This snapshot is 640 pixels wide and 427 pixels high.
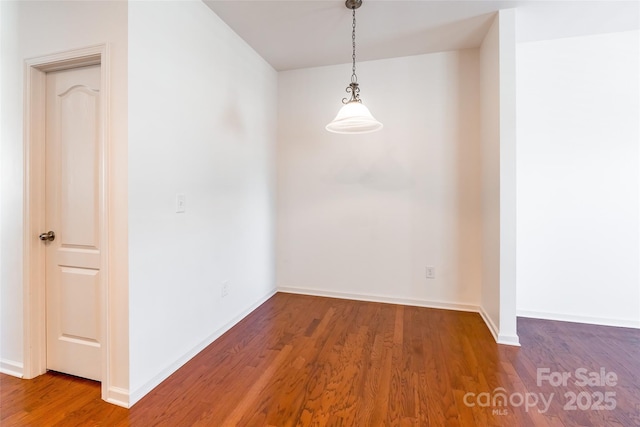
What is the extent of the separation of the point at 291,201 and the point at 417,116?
1.74m

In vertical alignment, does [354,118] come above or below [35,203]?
above

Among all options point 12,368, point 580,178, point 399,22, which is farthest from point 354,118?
point 12,368

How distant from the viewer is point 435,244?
3.14 metres

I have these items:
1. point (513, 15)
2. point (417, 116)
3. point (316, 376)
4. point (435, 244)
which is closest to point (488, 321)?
point (435, 244)

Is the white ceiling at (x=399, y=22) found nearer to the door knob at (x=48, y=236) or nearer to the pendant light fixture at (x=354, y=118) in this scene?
the pendant light fixture at (x=354, y=118)

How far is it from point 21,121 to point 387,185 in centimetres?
304

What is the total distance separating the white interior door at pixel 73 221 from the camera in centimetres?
180

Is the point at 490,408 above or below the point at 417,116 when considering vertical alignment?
below

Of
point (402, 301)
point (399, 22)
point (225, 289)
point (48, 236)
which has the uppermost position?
point (399, 22)

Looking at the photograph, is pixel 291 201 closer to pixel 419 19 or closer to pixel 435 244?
pixel 435 244

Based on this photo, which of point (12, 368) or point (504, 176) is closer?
point (12, 368)

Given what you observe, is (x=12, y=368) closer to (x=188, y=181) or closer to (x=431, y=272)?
(x=188, y=181)

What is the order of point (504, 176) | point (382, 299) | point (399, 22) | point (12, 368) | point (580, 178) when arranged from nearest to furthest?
1. point (12, 368)
2. point (504, 176)
3. point (399, 22)
4. point (580, 178)
5. point (382, 299)

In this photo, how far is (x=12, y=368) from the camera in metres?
1.96
